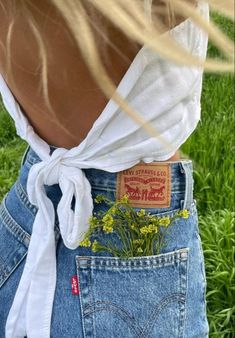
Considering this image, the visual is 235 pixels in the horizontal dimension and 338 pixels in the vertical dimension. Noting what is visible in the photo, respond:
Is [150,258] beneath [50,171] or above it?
beneath

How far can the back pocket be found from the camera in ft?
3.68

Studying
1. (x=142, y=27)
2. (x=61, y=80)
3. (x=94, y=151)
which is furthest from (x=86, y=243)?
(x=142, y=27)

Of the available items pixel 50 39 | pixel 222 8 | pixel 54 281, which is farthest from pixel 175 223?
pixel 222 8

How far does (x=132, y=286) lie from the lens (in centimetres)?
112

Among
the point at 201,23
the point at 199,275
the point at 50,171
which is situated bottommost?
the point at 199,275

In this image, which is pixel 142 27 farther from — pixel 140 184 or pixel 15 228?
pixel 15 228

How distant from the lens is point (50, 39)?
0.97 metres

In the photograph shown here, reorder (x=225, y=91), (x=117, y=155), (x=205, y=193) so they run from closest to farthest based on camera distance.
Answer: (x=117, y=155)
(x=205, y=193)
(x=225, y=91)

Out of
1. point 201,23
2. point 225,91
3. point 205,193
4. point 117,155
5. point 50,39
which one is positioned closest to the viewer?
point 201,23

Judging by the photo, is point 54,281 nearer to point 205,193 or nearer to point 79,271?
point 79,271

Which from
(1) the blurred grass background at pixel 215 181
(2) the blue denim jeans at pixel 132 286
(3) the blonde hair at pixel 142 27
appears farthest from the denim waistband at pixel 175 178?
(1) the blurred grass background at pixel 215 181

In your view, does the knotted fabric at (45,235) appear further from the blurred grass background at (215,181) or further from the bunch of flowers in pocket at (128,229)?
the blurred grass background at (215,181)

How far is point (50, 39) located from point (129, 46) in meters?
0.10

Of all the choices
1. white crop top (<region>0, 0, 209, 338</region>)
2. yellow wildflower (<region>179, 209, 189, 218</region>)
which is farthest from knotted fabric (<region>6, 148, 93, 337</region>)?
yellow wildflower (<region>179, 209, 189, 218</region>)
